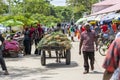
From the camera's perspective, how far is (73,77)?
37.3 ft

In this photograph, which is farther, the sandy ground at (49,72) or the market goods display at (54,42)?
the market goods display at (54,42)

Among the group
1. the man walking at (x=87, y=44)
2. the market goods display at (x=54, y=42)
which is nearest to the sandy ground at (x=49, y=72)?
the man walking at (x=87, y=44)

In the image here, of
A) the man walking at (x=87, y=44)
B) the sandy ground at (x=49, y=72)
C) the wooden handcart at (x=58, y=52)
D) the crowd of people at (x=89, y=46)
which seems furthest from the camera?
the wooden handcart at (x=58, y=52)

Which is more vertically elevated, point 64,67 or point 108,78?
point 108,78

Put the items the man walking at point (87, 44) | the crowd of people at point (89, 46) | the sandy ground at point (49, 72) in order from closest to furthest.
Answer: the crowd of people at point (89, 46), the sandy ground at point (49, 72), the man walking at point (87, 44)

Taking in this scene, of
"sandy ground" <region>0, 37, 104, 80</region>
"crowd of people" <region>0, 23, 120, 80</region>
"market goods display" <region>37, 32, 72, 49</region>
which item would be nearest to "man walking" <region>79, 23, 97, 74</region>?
"crowd of people" <region>0, 23, 120, 80</region>

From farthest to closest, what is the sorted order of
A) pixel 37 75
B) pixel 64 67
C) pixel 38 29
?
1. pixel 38 29
2. pixel 64 67
3. pixel 37 75

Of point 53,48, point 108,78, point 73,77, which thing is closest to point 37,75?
point 73,77

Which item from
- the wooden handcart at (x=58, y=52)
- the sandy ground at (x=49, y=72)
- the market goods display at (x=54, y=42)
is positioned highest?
the market goods display at (x=54, y=42)

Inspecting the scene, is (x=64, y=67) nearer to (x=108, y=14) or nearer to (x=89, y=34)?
(x=89, y=34)

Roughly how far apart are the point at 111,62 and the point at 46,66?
34.6ft

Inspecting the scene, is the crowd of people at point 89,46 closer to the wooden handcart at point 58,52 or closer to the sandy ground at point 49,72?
the sandy ground at point 49,72

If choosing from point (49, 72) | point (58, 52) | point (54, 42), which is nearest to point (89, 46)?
point (49, 72)

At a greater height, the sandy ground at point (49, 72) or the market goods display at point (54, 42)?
the market goods display at point (54, 42)
